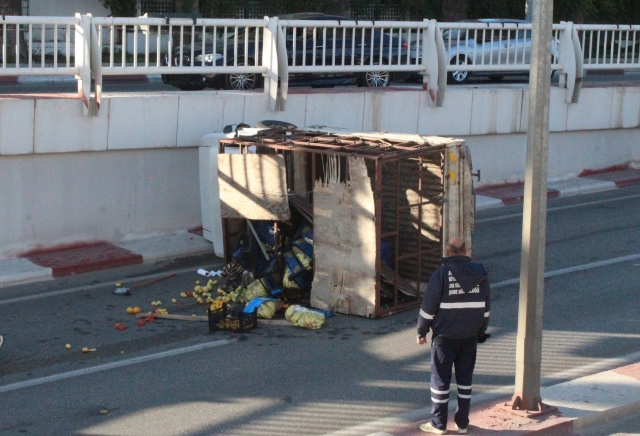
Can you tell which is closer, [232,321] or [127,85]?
[232,321]

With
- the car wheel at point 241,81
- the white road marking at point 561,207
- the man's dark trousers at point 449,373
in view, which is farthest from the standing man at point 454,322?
the car wheel at point 241,81

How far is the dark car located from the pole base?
747 centimetres

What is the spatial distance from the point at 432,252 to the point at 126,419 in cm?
445

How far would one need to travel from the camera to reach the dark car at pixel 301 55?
13.4 meters

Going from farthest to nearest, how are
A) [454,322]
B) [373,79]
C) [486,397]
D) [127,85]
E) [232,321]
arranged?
[127,85] < [373,79] < [232,321] < [486,397] < [454,322]

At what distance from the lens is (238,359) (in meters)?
8.21

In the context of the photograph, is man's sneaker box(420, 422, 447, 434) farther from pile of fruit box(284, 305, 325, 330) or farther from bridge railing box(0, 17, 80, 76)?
bridge railing box(0, 17, 80, 76)

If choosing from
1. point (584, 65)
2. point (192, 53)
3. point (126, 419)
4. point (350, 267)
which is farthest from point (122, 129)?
point (584, 65)

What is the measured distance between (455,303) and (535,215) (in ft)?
3.07

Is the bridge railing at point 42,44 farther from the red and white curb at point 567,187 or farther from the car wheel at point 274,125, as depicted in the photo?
the red and white curb at point 567,187

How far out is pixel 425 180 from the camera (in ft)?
33.2

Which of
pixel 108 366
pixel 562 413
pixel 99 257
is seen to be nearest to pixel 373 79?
pixel 99 257

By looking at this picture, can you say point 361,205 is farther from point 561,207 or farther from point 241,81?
point 241,81

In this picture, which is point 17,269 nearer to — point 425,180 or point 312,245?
point 312,245
